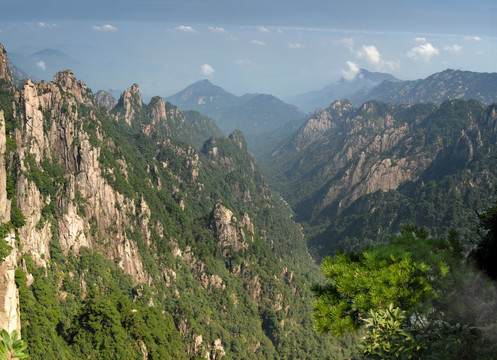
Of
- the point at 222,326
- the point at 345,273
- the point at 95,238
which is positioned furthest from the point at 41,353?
the point at 222,326

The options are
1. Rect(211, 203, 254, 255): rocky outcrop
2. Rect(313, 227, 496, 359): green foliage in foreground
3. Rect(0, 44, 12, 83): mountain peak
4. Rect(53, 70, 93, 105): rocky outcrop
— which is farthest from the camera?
Rect(53, 70, 93, 105): rocky outcrop

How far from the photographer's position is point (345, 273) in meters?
16.2

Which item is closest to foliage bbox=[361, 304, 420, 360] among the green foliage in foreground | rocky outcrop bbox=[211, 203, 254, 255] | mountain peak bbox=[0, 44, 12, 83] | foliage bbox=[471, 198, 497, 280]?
the green foliage in foreground

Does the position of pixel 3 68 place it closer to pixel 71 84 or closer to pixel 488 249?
pixel 71 84

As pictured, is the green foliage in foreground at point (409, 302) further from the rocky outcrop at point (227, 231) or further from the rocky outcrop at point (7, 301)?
the rocky outcrop at point (227, 231)

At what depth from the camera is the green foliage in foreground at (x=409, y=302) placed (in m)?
12.6

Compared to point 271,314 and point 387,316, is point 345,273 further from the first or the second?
point 271,314

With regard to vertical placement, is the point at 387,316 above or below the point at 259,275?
above

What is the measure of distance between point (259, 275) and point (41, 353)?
105m

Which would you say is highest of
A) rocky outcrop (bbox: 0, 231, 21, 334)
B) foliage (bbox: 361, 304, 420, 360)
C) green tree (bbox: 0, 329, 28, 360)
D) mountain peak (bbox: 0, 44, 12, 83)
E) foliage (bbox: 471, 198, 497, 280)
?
mountain peak (bbox: 0, 44, 12, 83)

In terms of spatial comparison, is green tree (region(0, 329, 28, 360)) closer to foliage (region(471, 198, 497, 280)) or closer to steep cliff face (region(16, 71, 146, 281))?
foliage (region(471, 198, 497, 280))

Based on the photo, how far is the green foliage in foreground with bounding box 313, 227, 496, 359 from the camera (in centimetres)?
1258

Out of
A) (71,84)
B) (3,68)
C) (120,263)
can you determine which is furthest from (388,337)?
(71,84)

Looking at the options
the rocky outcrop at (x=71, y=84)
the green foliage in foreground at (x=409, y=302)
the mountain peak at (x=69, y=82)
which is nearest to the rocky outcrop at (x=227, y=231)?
the rocky outcrop at (x=71, y=84)
